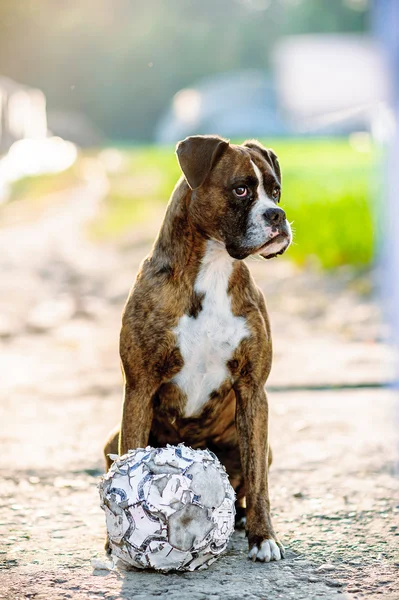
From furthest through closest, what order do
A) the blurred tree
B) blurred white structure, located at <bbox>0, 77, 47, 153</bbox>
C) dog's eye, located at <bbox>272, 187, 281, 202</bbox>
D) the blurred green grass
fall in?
the blurred tree < blurred white structure, located at <bbox>0, 77, 47, 153</bbox> < the blurred green grass < dog's eye, located at <bbox>272, 187, 281, 202</bbox>

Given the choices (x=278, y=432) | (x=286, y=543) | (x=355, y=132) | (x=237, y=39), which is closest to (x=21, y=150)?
(x=355, y=132)

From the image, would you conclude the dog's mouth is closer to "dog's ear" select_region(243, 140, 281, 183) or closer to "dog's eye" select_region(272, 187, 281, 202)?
"dog's eye" select_region(272, 187, 281, 202)

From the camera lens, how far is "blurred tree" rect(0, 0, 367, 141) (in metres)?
46.3

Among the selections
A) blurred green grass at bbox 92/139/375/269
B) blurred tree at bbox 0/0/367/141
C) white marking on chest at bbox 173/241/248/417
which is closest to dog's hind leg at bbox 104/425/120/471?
white marking on chest at bbox 173/241/248/417

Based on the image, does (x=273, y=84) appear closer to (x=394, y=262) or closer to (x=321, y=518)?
(x=394, y=262)

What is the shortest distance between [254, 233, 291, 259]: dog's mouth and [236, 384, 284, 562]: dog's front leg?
0.50 m

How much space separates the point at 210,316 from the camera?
3521 mm

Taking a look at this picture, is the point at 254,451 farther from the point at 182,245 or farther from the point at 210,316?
the point at 182,245

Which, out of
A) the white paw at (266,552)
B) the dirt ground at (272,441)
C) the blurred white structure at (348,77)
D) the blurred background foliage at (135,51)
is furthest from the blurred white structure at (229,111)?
the white paw at (266,552)

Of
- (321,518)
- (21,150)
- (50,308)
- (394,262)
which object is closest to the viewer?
(321,518)

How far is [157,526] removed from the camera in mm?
3113

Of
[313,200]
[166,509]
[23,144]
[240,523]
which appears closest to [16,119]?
[23,144]

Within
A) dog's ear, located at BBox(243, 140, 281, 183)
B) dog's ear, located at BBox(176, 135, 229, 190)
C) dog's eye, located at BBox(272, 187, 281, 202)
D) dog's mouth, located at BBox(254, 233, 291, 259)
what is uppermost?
dog's ear, located at BBox(243, 140, 281, 183)

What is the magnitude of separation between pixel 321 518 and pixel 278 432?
4.57 ft
